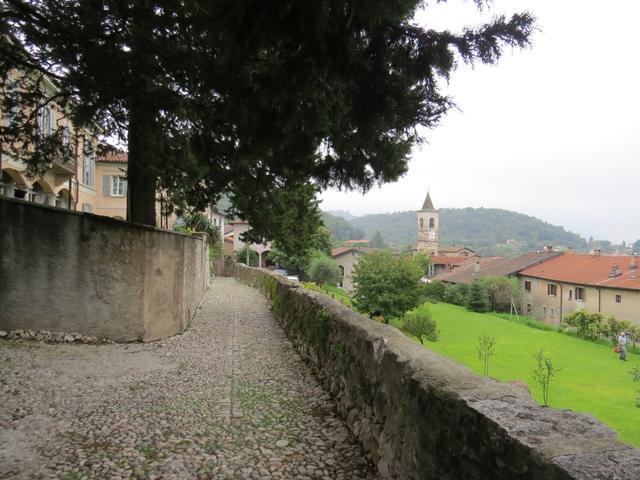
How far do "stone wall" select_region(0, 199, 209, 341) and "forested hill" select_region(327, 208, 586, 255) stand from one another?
5663 inches

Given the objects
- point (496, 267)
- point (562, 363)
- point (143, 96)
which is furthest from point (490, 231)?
point (143, 96)

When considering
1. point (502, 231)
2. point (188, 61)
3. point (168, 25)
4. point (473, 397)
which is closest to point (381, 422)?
point (473, 397)

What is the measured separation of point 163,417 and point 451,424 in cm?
392

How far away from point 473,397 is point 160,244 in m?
8.47

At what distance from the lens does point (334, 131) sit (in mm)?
5262

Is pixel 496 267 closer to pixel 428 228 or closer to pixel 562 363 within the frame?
pixel 562 363

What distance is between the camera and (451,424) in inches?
100

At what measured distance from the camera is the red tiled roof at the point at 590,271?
3931 cm

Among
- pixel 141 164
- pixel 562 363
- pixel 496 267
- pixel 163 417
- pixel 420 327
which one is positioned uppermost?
pixel 141 164

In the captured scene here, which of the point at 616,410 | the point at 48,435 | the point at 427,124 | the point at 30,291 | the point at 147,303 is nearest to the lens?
the point at 48,435

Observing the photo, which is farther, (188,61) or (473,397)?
(188,61)

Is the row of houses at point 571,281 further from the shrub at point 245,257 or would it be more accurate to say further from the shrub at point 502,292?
the shrub at point 245,257

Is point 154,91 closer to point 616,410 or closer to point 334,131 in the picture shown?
point 334,131

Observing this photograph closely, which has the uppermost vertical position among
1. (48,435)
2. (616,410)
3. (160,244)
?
(160,244)
